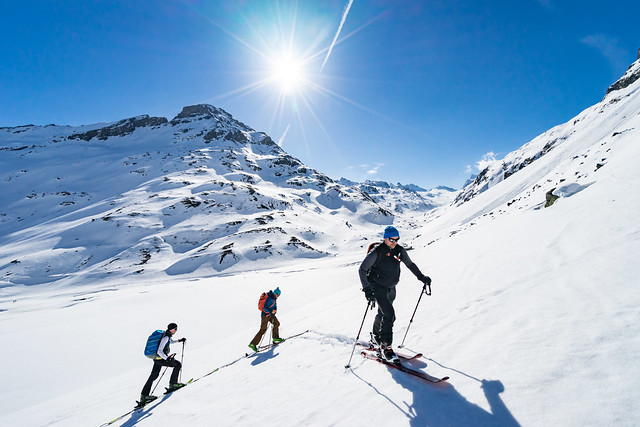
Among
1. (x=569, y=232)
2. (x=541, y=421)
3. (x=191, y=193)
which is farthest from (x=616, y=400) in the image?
(x=191, y=193)

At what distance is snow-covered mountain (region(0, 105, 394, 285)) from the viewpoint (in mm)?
61953

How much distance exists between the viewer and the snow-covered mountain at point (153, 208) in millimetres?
61953

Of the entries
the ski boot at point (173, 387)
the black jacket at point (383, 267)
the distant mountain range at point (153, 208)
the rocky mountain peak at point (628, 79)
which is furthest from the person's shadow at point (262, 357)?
the rocky mountain peak at point (628, 79)

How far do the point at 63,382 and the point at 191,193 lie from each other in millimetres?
93383

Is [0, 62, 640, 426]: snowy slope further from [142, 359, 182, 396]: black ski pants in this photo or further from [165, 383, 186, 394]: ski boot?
[142, 359, 182, 396]: black ski pants

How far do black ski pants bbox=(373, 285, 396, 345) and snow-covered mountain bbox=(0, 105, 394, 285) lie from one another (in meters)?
58.6

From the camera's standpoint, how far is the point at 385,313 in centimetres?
605

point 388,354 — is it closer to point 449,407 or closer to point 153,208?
point 449,407

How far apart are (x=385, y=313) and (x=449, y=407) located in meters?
2.19

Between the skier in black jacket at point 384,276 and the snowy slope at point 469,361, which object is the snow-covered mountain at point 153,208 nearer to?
the snowy slope at point 469,361

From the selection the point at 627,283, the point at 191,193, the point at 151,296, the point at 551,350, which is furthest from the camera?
the point at 191,193

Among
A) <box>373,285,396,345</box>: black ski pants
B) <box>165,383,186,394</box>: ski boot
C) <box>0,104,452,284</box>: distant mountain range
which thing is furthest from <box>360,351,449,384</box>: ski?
<box>0,104,452,284</box>: distant mountain range

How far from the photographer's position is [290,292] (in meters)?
→ 27.4

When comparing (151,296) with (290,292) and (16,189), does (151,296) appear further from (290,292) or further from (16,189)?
(16,189)
